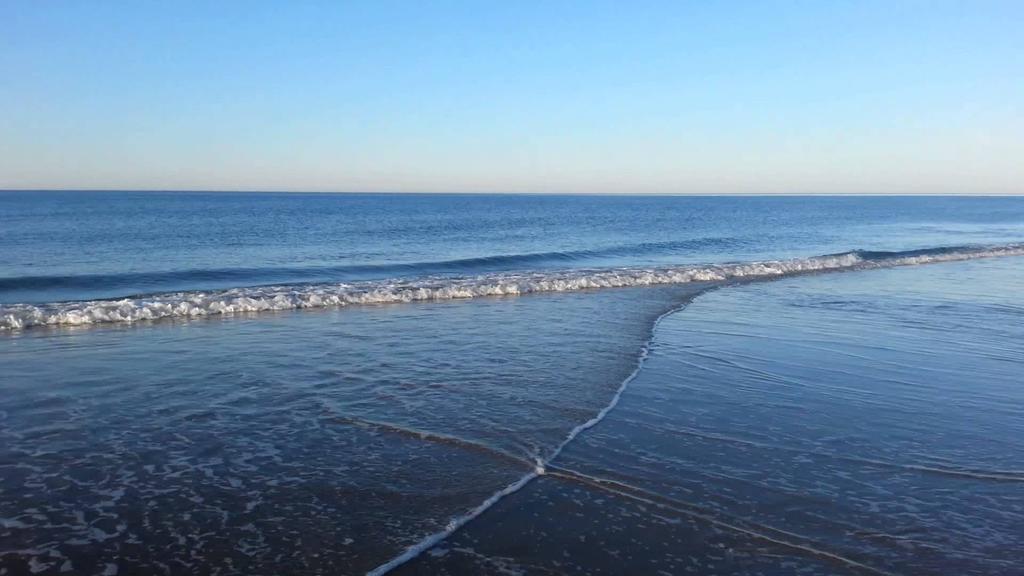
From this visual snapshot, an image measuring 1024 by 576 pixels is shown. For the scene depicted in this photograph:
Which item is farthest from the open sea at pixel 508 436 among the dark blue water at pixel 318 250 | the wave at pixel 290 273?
the dark blue water at pixel 318 250

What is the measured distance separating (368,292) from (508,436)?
464 inches

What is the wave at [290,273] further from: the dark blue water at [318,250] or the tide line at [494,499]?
the tide line at [494,499]

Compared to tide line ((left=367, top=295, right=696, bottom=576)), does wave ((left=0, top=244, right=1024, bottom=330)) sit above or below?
above

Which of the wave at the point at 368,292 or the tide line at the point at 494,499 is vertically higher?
the wave at the point at 368,292

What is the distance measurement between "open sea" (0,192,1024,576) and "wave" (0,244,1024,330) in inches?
4.6

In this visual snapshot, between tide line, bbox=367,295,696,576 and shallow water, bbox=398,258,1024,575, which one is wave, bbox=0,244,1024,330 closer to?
shallow water, bbox=398,258,1024,575

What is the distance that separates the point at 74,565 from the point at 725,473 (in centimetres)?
515

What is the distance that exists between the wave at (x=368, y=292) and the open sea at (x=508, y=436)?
117mm

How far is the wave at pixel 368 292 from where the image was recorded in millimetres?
15328

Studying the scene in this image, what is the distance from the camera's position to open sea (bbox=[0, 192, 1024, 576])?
5.42 meters

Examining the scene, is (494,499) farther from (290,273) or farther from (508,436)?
(290,273)

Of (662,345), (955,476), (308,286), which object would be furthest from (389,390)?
(308,286)

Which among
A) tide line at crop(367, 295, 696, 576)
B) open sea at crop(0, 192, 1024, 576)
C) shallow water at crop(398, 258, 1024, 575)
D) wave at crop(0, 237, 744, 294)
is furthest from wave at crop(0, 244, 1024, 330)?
tide line at crop(367, 295, 696, 576)

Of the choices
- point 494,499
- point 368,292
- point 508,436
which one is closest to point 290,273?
point 368,292
